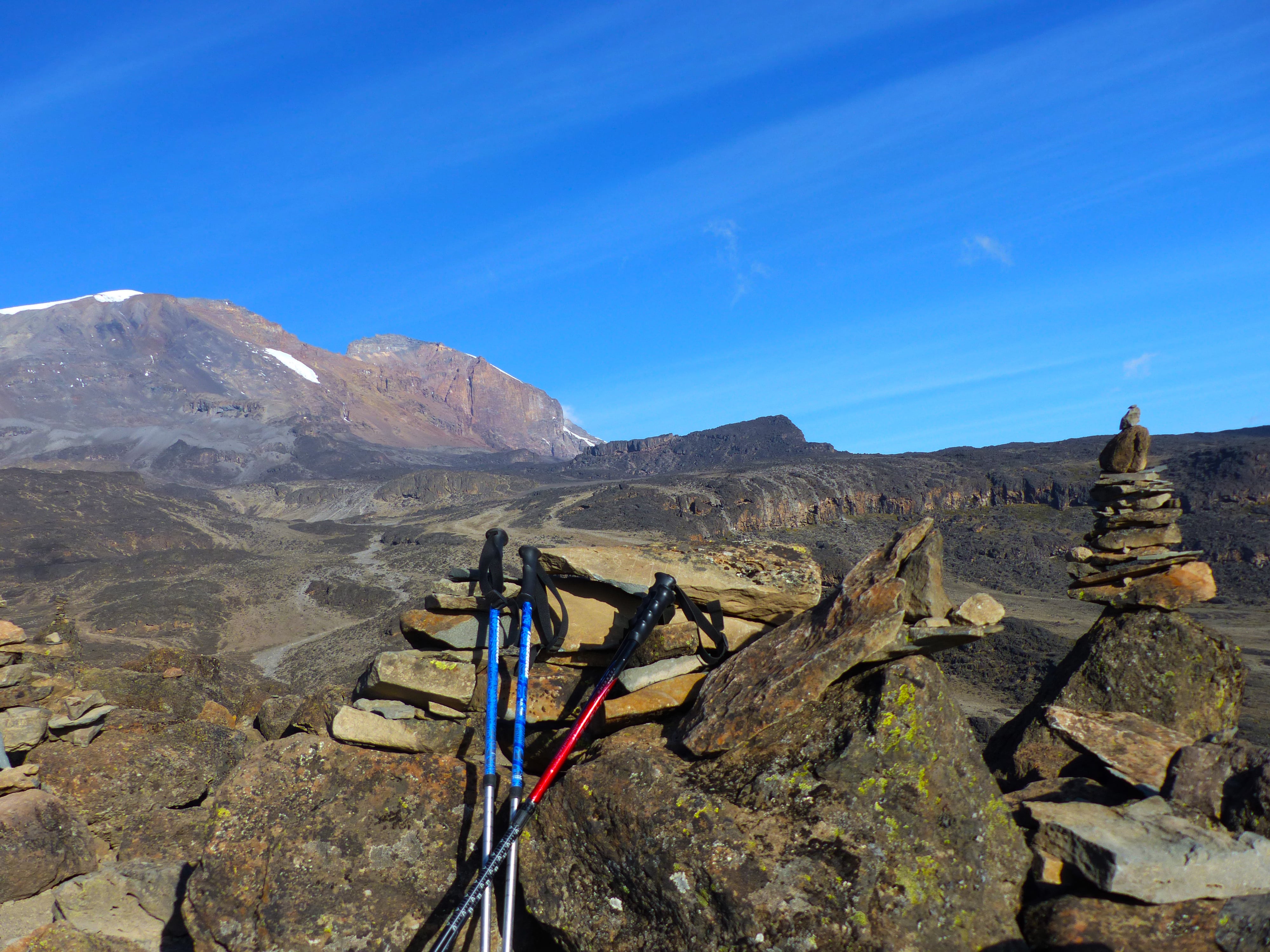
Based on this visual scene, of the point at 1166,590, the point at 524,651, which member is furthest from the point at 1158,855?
the point at 1166,590

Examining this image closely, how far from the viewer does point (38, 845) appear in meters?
6.37

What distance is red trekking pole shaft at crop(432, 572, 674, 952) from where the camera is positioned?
430 cm

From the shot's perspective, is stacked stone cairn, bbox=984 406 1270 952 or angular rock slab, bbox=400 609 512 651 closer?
stacked stone cairn, bbox=984 406 1270 952

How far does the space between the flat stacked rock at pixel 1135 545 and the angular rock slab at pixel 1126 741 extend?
2202mm

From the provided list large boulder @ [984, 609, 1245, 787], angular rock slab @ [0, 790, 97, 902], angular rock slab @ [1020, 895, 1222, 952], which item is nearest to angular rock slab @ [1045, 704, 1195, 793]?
large boulder @ [984, 609, 1245, 787]

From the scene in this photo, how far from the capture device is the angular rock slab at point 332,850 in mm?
4672

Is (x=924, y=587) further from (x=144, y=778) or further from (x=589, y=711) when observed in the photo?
(x=144, y=778)

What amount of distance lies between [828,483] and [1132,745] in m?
82.0

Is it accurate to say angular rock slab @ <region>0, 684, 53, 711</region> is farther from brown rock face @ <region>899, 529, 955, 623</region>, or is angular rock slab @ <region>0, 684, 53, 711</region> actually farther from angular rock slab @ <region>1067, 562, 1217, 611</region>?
angular rock slab @ <region>1067, 562, 1217, 611</region>

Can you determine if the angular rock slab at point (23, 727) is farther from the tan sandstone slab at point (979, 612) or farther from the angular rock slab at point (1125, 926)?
the angular rock slab at point (1125, 926)

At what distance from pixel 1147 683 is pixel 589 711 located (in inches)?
225

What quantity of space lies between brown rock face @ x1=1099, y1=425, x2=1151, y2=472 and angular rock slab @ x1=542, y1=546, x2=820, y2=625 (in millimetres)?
4698

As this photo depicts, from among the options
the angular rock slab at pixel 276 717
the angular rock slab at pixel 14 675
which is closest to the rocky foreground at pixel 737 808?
the angular rock slab at pixel 14 675

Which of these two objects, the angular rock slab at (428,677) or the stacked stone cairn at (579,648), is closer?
the stacked stone cairn at (579,648)
